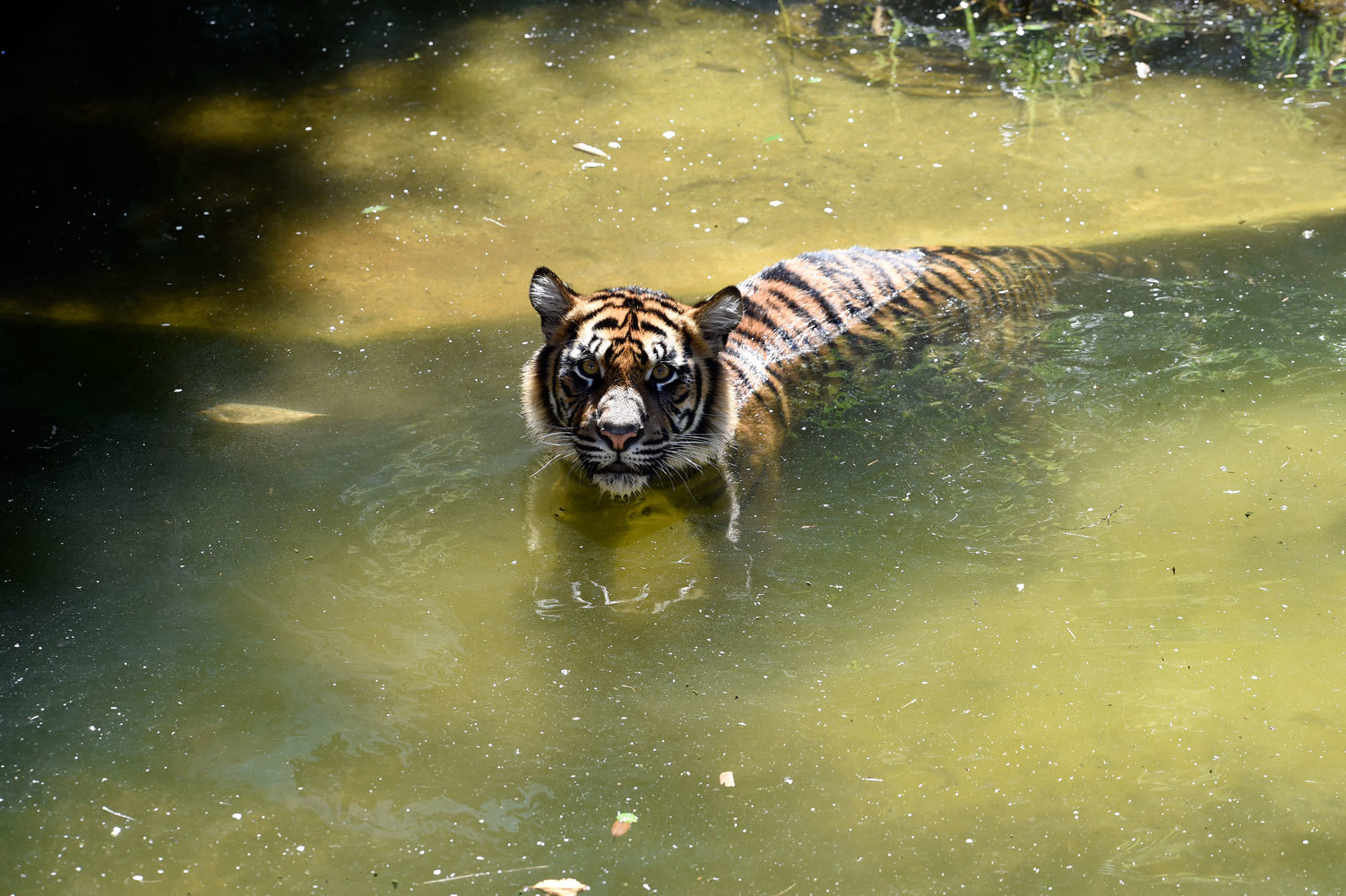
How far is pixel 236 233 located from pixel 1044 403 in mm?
3681

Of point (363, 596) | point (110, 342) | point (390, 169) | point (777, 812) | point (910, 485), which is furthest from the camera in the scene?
point (390, 169)

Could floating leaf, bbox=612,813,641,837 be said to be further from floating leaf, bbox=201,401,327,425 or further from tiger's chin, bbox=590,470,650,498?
floating leaf, bbox=201,401,327,425

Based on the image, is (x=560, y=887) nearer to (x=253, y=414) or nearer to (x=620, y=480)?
(x=620, y=480)

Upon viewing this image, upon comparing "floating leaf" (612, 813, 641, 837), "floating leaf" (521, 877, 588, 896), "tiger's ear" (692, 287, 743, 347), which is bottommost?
"floating leaf" (521, 877, 588, 896)

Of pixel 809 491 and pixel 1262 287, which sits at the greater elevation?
pixel 1262 287

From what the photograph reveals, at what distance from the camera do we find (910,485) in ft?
13.4

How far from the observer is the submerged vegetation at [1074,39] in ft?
23.5

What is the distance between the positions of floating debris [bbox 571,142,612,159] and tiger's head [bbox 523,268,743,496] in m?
2.27

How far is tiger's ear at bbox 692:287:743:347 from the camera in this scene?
13.6 feet

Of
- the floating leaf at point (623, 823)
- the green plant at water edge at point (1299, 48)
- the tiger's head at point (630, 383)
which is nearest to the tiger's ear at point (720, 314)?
the tiger's head at point (630, 383)

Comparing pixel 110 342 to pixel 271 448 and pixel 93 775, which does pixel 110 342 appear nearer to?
pixel 271 448

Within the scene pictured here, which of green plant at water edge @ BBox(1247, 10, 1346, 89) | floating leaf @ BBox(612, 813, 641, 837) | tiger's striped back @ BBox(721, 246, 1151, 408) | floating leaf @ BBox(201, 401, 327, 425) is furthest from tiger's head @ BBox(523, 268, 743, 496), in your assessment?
green plant at water edge @ BBox(1247, 10, 1346, 89)

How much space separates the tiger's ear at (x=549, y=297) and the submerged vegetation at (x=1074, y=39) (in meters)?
3.68

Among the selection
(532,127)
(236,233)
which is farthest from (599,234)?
(236,233)
